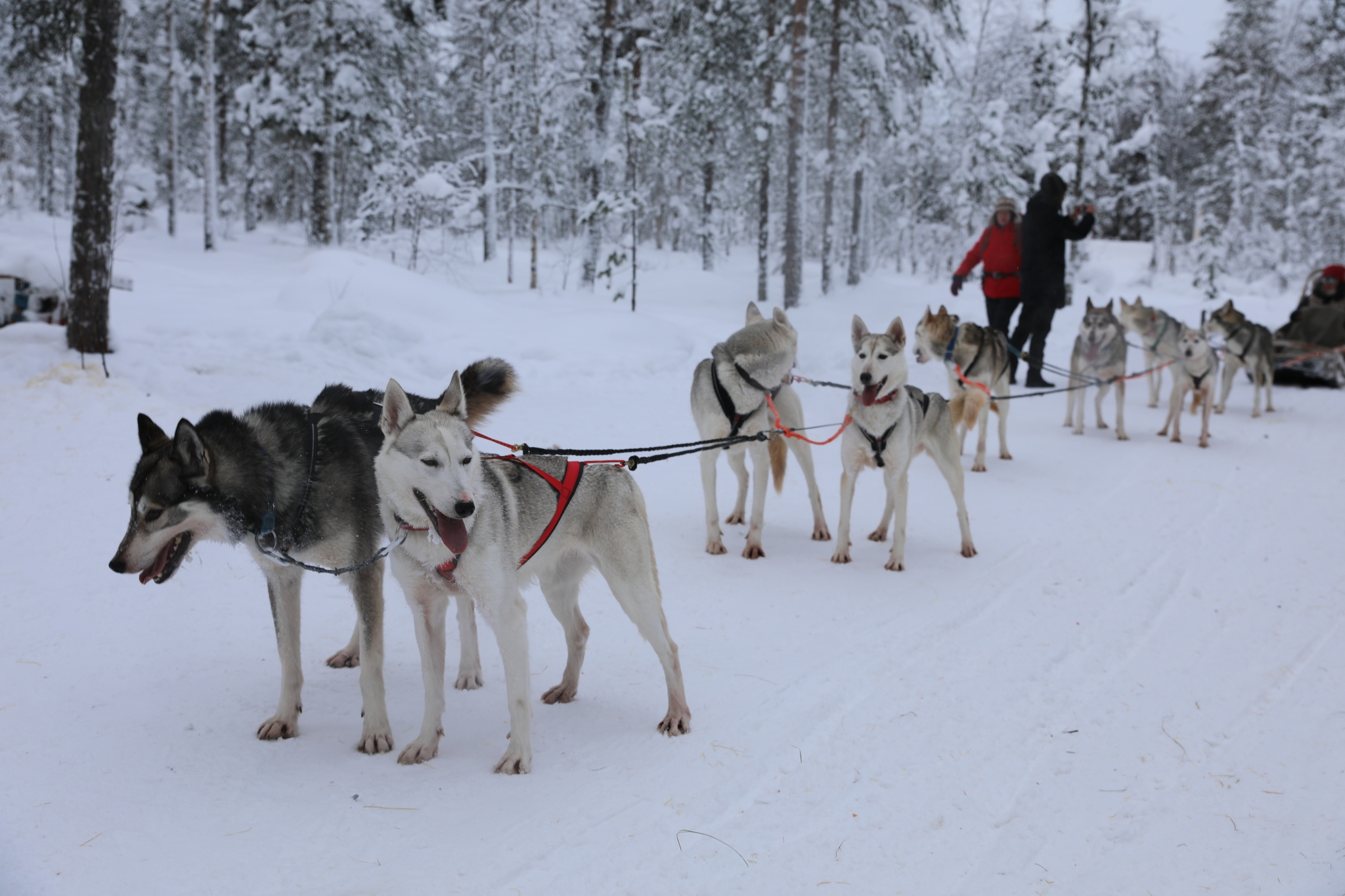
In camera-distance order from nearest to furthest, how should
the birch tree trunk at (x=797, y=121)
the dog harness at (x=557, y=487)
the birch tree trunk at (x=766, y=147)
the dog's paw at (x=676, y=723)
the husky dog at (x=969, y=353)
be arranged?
the dog harness at (x=557, y=487) → the dog's paw at (x=676, y=723) → the husky dog at (x=969, y=353) → the birch tree trunk at (x=797, y=121) → the birch tree trunk at (x=766, y=147)

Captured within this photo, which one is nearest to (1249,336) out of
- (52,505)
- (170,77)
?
(52,505)

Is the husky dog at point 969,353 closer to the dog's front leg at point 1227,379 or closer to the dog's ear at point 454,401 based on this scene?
the dog's front leg at point 1227,379

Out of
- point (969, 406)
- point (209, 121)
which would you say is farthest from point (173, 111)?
point (969, 406)

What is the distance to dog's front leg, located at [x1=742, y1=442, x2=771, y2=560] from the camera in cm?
569

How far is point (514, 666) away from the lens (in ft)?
10.0

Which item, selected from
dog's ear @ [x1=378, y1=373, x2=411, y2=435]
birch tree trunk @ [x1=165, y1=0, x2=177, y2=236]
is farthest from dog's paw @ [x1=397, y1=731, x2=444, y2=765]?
birch tree trunk @ [x1=165, y1=0, x2=177, y2=236]

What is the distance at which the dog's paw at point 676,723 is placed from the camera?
→ 3406mm

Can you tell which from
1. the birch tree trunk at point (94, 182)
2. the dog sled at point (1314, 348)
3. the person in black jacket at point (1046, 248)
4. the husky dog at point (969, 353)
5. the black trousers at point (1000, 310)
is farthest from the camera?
the dog sled at point (1314, 348)

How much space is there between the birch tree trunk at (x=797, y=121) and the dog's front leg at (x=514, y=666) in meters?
14.3

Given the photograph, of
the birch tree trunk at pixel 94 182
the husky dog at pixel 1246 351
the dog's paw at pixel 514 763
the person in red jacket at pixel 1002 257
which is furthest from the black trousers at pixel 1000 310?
the birch tree trunk at pixel 94 182

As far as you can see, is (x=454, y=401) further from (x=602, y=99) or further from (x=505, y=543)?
(x=602, y=99)

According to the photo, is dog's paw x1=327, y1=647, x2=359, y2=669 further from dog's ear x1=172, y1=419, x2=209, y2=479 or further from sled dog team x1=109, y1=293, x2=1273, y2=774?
dog's ear x1=172, y1=419, x2=209, y2=479

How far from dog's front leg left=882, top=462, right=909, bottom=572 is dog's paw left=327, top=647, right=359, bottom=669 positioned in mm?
3505

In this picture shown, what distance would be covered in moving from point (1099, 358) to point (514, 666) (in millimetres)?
9616
